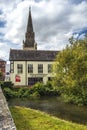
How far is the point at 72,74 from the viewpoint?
34875 mm

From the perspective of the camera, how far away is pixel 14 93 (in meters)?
48.5

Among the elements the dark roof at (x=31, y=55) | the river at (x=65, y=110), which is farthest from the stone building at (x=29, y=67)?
the river at (x=65, y=110)

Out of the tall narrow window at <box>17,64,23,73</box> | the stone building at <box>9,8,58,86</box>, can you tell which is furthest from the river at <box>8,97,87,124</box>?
the tall narrow window at <box>17,64,23,73</box>

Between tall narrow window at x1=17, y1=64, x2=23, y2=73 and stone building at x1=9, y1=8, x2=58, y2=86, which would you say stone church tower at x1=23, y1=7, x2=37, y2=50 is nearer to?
stone building at x1=9, y1=8, x2=58, y2=86

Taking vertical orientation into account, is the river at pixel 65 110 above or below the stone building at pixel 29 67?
below

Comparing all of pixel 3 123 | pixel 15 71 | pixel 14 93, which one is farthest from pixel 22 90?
pixel 3 123

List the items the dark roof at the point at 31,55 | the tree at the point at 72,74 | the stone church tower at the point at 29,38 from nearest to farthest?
the tree at the point at 72,74 → the dark roof at the point at 31,55 → the stone church tower at the point at 29,38

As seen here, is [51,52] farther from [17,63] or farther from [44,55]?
[17,63]

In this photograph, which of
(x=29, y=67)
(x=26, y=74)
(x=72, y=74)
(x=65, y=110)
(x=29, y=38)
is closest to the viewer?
(x=65, y=110)

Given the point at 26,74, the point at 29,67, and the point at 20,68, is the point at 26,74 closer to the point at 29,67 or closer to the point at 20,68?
the point at 29,67

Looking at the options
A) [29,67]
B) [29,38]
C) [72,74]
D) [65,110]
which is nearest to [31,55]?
[29,67]

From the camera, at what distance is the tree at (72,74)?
34.5 m

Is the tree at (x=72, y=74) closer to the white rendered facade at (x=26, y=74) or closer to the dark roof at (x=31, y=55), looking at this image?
the white rendered facade at (x=26, y=74)

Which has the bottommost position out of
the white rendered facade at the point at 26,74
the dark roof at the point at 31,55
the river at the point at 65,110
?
the river at the point at 65,110
